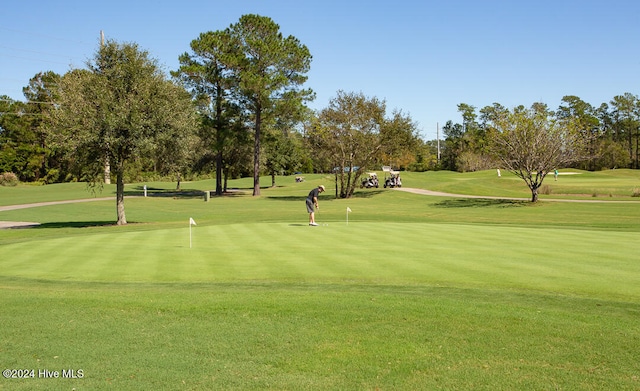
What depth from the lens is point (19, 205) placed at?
5075 centimetres

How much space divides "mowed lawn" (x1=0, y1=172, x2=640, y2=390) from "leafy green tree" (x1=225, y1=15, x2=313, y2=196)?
39921 mm

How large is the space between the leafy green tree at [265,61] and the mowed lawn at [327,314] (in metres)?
39.9

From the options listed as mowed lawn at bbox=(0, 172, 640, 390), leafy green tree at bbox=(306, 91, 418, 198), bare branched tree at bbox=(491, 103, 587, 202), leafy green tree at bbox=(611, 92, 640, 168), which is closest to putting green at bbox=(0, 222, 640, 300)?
mowed lawn at bbox=(0, 172, 640, 390)

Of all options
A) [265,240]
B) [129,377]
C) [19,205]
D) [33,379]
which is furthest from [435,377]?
[19,205]

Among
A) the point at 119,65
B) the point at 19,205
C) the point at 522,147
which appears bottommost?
the point at 19,205

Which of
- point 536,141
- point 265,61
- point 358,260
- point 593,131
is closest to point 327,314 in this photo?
point 358,260

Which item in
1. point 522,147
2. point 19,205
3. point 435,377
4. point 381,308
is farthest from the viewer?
point 19,205

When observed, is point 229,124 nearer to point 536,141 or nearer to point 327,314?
point 536,141

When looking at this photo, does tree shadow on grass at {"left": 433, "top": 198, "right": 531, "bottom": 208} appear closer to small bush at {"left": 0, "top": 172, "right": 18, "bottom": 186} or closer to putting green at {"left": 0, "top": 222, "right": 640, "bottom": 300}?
putting green at {"left": 0, "top": 222, "right": 640, "bottom": 300}

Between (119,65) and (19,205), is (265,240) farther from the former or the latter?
(19,205)

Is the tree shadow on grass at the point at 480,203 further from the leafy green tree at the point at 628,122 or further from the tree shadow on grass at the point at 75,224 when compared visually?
the leafy green tree at the point at 628,122

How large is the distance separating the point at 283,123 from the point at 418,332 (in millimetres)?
54588

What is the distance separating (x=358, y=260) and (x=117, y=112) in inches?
752

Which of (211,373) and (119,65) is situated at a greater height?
(119,65)
